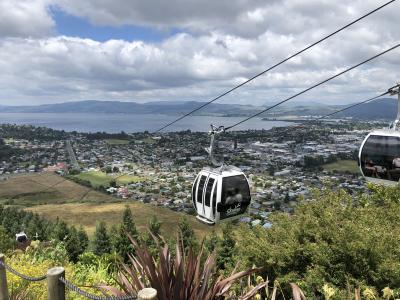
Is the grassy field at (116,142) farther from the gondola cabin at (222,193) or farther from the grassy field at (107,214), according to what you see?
the gondola cabin at (222,193)

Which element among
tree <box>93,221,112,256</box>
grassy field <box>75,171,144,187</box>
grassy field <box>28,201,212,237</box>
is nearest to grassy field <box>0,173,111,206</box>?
grassy field <box>75,171,144,187</box>

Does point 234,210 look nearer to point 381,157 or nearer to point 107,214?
point 381,157

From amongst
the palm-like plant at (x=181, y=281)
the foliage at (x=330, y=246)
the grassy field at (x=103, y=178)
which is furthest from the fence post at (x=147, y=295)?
the grassy field at (x=103, y=178)

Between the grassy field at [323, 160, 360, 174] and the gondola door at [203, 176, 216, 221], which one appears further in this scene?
the grassy field at [323, 160, 360, 174]

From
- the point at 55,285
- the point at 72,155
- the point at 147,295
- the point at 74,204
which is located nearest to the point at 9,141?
the point at 72,155

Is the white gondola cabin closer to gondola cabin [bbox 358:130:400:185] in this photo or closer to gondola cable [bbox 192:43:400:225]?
gondola cabin [bbox 358:130:400:185]

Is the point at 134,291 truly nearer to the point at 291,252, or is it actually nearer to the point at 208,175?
the point at 208,175
